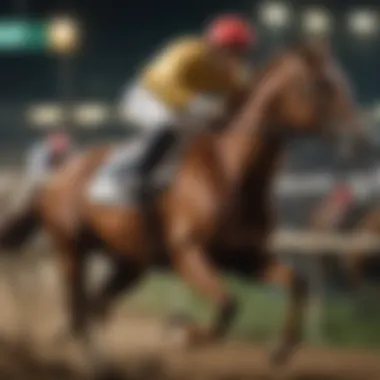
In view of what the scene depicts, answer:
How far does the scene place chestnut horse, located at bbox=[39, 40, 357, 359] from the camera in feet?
4.31

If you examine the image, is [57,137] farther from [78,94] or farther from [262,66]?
[262,66]

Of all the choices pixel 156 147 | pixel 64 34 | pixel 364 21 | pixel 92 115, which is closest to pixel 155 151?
pixel 156 147

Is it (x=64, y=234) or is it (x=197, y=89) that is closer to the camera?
(x=197, y=89)

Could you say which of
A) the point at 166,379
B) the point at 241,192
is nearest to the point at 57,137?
the point at 241,192

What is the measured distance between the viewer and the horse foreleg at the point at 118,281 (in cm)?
135

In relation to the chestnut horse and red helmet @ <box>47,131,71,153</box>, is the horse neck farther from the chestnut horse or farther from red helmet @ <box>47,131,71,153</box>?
red helmet @ <box>47,131,71,153</box>

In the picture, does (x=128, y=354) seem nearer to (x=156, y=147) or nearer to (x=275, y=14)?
(x=156, y=147)

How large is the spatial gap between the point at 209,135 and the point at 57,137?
22 cm

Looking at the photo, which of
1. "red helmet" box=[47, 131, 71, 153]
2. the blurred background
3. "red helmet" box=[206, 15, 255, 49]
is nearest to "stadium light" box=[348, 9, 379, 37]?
the blurred background

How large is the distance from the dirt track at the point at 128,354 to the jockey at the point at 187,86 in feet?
0.74

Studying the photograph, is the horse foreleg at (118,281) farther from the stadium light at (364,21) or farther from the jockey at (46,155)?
the stadium light at (364,21)

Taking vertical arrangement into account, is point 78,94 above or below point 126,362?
above

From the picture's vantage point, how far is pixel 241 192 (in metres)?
1.33

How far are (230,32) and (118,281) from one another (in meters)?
0.38
